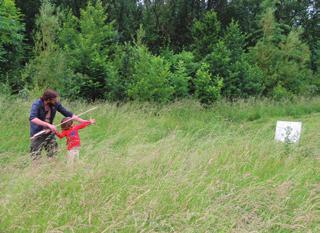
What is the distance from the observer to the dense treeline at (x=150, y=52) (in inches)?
516

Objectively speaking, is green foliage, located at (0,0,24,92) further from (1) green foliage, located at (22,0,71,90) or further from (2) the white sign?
(2) the white sign

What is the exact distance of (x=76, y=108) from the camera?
10219 mm

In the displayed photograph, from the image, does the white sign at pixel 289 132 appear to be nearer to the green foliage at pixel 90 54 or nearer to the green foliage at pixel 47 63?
the green foliage at pixel 47 63

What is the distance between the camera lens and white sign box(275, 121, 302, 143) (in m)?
5.28

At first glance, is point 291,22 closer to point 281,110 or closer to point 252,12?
point 252,12

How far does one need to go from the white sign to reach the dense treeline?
8.10m

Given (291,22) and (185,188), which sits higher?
(291,22)

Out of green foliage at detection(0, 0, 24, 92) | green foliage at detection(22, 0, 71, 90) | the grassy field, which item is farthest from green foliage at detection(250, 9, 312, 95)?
the grassy field

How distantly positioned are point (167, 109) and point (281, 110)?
4680 millimetres

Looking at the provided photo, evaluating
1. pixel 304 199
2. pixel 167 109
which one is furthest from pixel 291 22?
pixel 304 199

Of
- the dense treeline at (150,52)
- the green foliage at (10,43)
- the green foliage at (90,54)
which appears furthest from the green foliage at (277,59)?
the green foliage at (10,43)

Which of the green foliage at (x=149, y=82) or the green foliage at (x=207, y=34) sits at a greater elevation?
the green foliage at (x=207, y=34)

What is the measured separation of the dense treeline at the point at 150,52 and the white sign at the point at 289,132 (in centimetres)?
810

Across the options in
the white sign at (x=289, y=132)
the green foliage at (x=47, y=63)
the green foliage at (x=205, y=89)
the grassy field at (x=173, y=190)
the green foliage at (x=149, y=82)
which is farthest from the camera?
the green foliage at (x=205, y=89)
